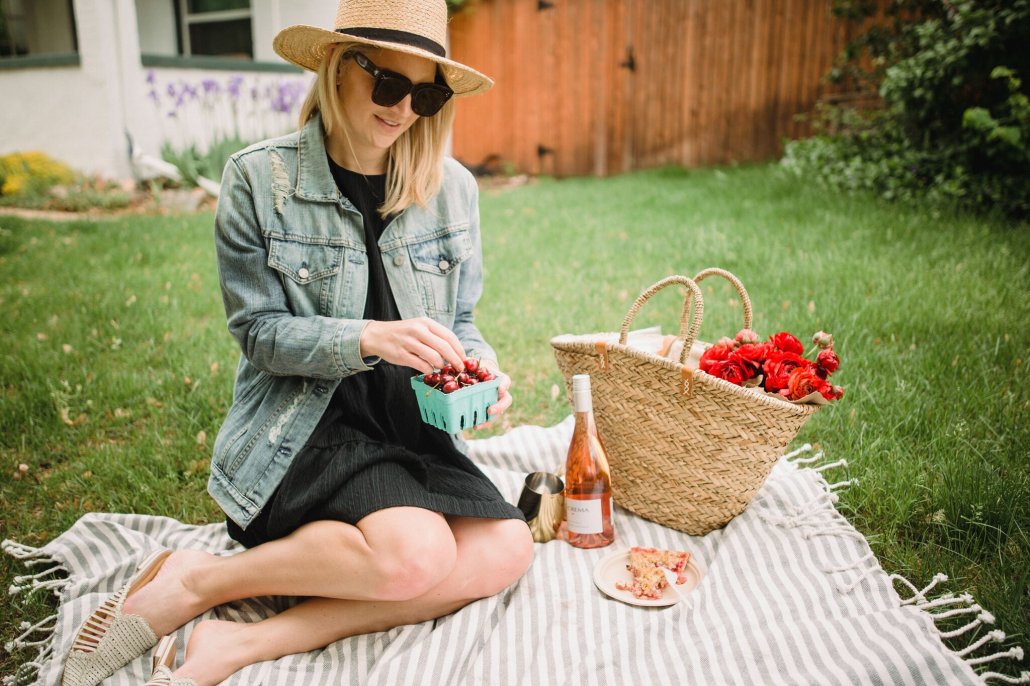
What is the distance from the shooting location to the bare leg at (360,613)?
1.68m

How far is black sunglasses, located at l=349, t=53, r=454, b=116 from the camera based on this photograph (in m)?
1.74

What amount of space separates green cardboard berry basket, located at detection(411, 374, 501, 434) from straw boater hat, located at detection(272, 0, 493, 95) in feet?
2.67

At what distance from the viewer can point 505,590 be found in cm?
198

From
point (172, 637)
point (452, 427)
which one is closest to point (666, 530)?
point (452, 427)

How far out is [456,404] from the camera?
1678 mm

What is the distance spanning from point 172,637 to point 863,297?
3340 mm

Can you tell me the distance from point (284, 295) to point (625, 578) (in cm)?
122

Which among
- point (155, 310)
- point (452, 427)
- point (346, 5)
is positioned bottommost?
point (155, 310)

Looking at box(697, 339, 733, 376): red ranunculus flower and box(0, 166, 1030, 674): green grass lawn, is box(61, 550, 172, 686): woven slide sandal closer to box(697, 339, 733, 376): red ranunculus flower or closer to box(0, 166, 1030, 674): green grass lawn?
box(0, 166, 1030, 674): green grass lawn

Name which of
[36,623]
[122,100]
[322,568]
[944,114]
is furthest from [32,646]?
[122,100]

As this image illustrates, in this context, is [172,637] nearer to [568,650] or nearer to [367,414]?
[367,414]

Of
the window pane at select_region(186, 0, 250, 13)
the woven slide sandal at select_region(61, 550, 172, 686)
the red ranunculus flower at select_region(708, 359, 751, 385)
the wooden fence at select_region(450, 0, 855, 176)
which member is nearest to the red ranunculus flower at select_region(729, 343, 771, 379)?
the red ranunculus flower at select_region(708, 359, 751, 385)

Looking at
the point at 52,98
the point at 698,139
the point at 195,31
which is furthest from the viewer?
the point at 195,31

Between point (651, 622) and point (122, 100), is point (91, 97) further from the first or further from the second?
point (651, 622)
